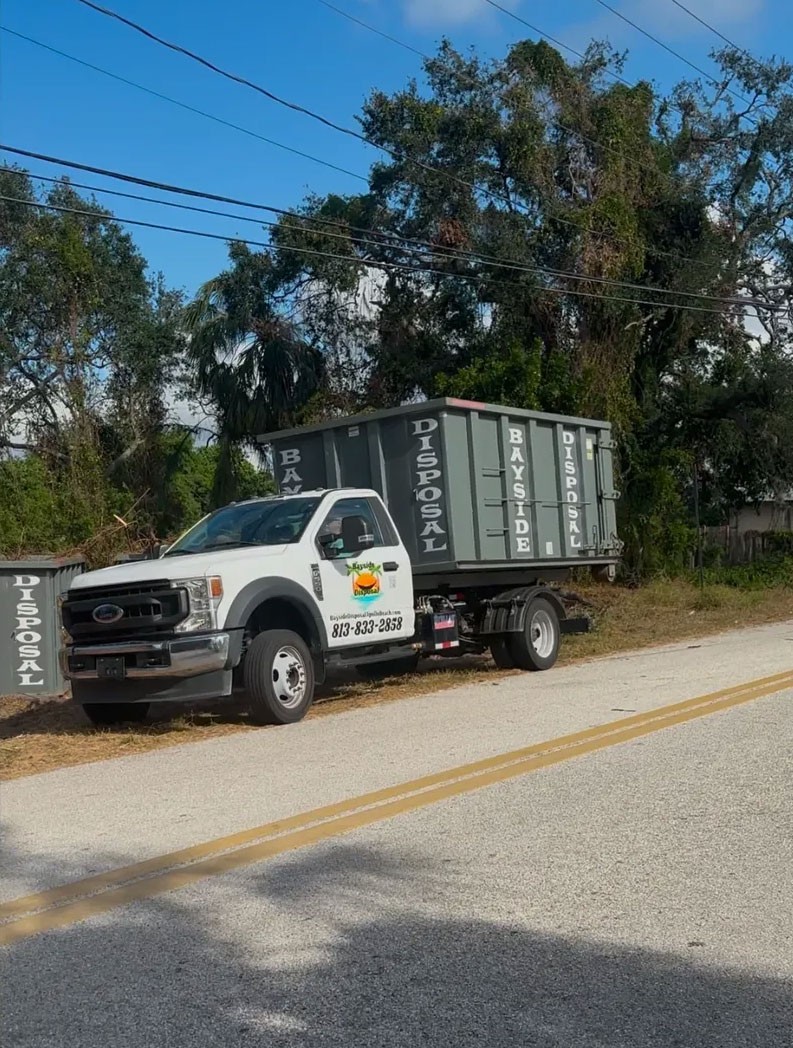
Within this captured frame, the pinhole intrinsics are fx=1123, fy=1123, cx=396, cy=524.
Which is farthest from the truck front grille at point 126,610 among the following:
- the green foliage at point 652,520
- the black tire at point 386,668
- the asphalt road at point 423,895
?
the green foliage at point 652,520

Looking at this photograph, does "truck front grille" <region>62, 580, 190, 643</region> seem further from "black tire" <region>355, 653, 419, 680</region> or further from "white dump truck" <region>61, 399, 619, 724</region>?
"black tire" <region>355, 653, 419, 680</region>

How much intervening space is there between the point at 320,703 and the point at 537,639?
11.1 feet

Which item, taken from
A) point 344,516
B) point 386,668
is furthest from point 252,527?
point 386,668

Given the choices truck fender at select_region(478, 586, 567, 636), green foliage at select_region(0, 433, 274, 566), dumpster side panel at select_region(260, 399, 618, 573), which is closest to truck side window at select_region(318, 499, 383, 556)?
dumpster side panel at select_region(260, 399, 618, 573)

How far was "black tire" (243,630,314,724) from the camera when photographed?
10.3 meters

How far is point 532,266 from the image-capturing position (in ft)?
79.8

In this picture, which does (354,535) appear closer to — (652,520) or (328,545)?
(328,545)

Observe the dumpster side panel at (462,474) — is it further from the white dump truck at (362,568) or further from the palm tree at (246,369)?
the palm tree at (246,369)

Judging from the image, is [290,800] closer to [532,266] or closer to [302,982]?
[302,982]

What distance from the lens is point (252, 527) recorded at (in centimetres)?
1164

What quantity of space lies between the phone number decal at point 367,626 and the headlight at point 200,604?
1.56 meters

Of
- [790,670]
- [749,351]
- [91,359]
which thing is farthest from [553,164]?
[790,670]

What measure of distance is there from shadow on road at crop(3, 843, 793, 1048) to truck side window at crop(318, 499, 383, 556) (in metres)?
6.45

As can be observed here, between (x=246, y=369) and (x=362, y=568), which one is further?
(x=246, y=369)
